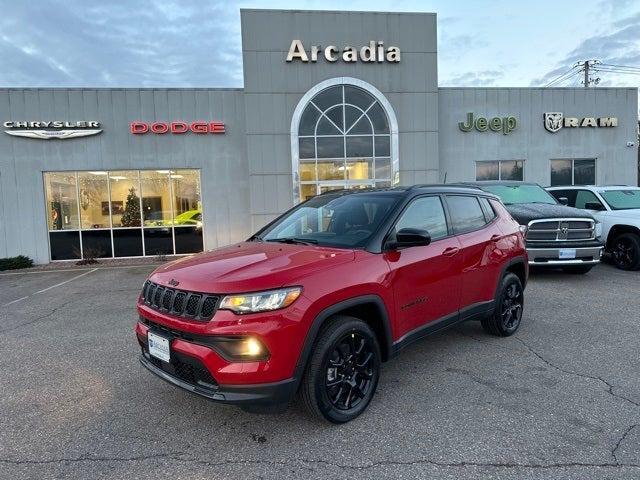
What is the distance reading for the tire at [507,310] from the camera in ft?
16.6

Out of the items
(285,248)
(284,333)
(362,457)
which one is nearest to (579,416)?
(362,457)

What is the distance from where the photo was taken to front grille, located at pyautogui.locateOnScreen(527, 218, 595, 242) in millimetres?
8164

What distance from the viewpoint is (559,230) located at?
8.16 meters

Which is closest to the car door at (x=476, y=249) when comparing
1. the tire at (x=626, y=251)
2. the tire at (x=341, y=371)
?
the tire at (x=341, y=371)

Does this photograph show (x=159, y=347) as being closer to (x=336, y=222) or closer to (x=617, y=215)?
(x=336, y=222)

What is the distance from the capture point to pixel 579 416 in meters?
3.33

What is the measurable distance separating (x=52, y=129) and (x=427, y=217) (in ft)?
46.5

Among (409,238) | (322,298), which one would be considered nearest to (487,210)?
(409,238)

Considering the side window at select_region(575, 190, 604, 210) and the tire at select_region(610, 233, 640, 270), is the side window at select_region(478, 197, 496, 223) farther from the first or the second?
the side window at select_region(575, 190, 604, 210)

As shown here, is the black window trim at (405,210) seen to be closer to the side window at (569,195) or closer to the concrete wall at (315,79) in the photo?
the side window at (569,195)

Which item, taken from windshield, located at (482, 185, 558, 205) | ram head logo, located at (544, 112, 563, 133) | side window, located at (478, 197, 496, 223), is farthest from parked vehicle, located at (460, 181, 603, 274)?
ram head logo, located at (544, 112, 563, 133)

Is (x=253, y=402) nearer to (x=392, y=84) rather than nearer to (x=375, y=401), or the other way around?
(x=375, y=401)

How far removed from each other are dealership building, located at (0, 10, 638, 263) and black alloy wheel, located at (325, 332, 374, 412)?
1112 cm

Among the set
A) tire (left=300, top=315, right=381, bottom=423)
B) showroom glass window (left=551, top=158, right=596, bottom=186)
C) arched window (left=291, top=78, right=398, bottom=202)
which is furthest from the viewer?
showroom glass window (left=551, top=158, right=596, bottom=186)
